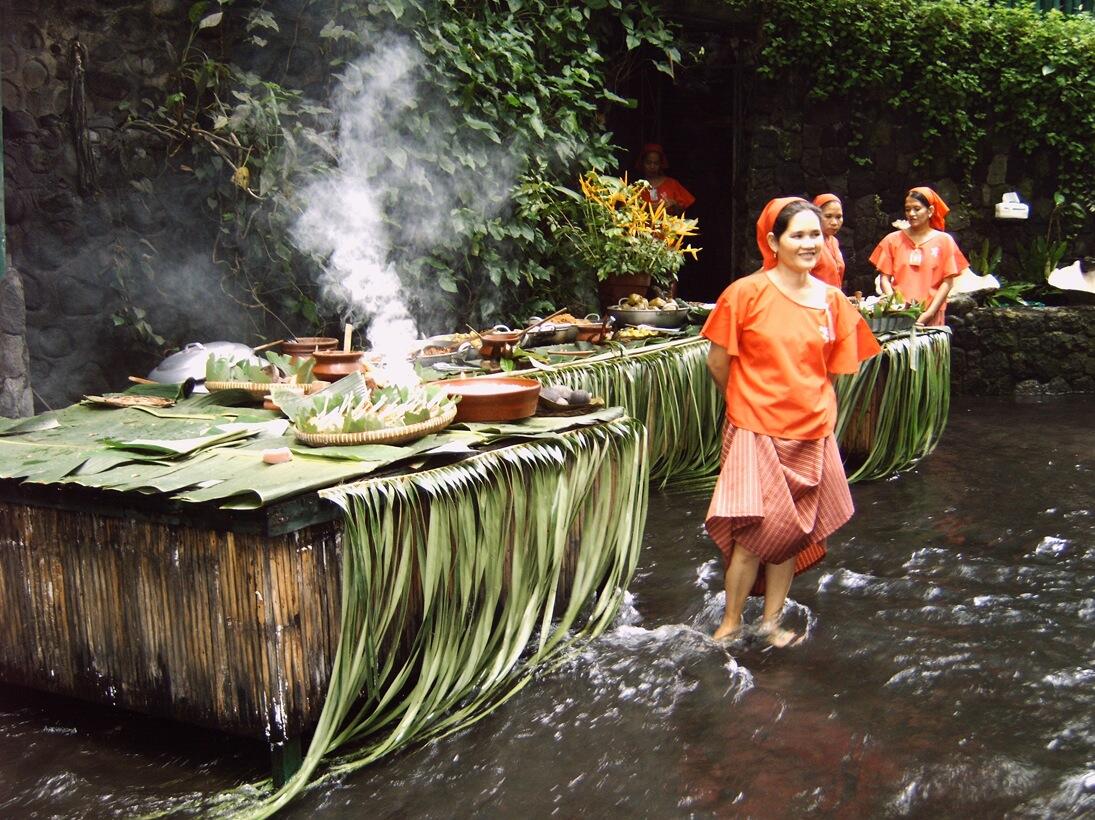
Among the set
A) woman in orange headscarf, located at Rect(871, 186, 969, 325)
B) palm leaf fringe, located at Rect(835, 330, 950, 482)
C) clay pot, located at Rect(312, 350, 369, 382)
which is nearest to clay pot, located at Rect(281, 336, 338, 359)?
clay pot, located at Rect(312, 350, 369, 382)

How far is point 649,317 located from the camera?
6770mm

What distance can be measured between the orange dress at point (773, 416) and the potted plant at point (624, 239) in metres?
3.18

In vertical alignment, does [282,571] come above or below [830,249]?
below

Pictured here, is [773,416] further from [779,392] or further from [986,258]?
[986,258]

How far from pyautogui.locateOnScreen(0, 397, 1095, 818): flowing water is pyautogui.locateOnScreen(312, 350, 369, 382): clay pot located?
53.0 inches

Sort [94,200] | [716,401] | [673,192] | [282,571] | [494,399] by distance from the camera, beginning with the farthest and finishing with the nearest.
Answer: [673,192] → [716,401] → [94,200] → [494,399] → [282,571]

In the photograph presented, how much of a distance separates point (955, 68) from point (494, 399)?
386 inches

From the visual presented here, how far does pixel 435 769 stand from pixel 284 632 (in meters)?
0.65

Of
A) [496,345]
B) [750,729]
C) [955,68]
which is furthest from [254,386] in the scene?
[955,68]

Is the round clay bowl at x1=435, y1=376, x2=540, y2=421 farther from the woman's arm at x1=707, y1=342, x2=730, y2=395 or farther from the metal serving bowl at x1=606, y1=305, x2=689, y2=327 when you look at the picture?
the metal serving bowl at x1=606, y1=305, x2=689, y2=327

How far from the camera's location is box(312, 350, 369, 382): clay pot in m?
4.11

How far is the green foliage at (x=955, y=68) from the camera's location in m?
11.0

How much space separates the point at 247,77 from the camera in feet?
21.3

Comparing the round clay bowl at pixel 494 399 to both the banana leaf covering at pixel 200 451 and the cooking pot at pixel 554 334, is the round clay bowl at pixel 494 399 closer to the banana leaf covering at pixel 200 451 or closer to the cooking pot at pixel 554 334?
the banana leaf covering at pixel 200 451
